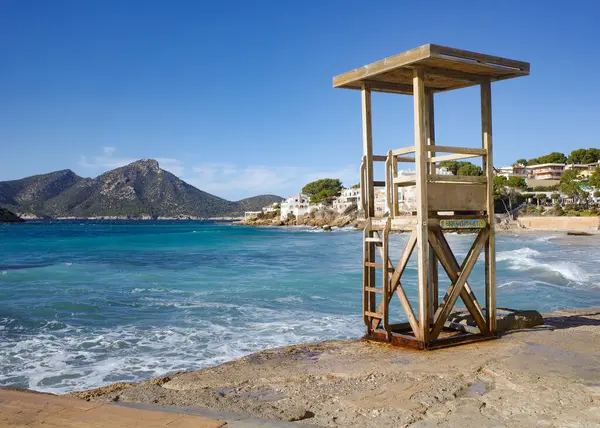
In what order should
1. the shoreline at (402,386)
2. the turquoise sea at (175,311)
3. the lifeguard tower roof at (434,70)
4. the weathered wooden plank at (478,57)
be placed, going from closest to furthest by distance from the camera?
the shoreline at (402,386) → the weathered wooden plank at (478,57) → the lifeguard tower roof at (434,70) → the turquoise sea at (175,311)

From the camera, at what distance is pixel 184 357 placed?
30.6ft

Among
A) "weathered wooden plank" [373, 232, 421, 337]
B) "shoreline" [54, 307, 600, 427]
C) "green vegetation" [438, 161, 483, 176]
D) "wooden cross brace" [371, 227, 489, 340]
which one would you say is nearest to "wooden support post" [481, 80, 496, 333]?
"wooden cross brace" [371, 227, 489, 340]

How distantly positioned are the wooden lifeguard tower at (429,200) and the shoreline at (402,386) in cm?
47

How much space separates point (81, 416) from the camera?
463cm

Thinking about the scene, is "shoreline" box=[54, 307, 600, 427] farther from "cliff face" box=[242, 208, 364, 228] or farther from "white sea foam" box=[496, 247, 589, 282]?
"cliff face" box=[242, 208, 364, 228]

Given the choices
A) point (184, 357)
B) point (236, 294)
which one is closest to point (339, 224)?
point (236, 294)

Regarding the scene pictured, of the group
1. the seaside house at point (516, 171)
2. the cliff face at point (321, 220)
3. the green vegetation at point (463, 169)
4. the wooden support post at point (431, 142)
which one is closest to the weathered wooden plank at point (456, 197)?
the wooden support post at point (431, 142)

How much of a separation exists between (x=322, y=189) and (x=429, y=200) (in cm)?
16567

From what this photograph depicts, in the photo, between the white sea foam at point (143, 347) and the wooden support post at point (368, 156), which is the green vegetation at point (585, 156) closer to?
the white sea foam at point (143, 347)

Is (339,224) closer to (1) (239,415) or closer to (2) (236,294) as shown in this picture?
(2) (236,294)

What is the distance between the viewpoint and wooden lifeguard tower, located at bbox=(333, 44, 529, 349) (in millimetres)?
7410

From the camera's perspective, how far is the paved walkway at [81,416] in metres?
4.41

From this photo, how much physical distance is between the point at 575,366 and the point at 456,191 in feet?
8.98

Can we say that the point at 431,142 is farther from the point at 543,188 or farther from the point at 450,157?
the point at 543,188
